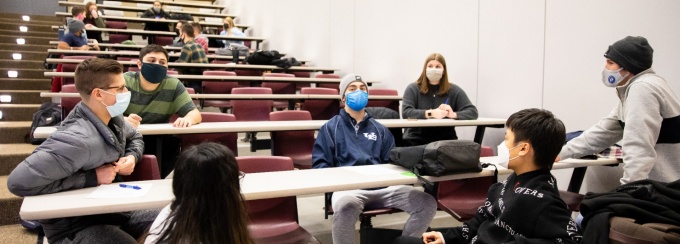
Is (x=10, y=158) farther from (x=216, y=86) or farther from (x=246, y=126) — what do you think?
(x=216, y=86)

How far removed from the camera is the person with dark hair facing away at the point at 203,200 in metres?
1.27

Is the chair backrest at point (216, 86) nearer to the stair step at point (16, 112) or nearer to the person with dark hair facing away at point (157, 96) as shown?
the stair step at point (16, 112)

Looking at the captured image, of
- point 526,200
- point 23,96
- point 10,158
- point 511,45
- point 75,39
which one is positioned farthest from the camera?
point 75,39

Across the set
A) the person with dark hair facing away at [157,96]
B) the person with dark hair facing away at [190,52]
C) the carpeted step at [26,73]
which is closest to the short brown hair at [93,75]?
the person with dark hair facing away at [157,96]

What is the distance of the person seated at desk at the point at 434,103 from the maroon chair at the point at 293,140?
752 millimetres

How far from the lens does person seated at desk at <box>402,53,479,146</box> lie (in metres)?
3.68

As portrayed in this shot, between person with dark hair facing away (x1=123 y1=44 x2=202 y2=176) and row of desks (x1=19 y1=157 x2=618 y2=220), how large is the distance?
3.30 ft

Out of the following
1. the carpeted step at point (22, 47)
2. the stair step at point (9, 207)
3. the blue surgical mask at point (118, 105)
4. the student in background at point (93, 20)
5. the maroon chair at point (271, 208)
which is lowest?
the stair step at point (9, 207)

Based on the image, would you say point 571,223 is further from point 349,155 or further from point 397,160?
point 349,155

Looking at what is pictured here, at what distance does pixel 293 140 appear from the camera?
3535 millimetres

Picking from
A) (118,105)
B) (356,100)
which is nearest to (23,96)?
(118,105)

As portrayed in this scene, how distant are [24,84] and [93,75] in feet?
13.3

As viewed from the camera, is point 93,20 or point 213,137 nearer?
point 213,137

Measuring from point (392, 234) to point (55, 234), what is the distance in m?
1.43
